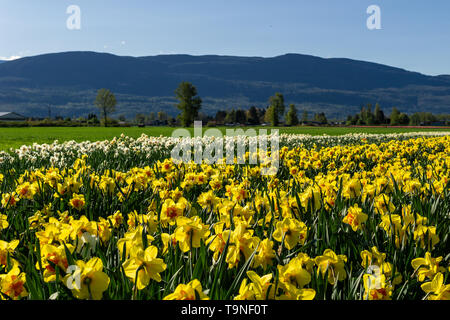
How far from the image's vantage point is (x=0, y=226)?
2.36 m

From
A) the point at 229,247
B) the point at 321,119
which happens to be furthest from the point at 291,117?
the point at 229,247

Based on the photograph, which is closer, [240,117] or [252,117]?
[252,117]

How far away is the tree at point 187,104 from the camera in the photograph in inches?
3944

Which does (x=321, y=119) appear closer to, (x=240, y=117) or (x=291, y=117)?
(x=240, y=117)

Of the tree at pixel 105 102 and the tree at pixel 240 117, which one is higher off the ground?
the tree at pixel 105 102

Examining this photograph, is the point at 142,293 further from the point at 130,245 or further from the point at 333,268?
the point at 333,268

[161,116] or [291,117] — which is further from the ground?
[161,116]

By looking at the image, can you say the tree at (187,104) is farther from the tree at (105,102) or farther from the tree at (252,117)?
the tree at (252,117)

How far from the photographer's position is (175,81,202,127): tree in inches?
3944

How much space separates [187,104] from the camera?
101 meters

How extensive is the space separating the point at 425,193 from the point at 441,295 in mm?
2283

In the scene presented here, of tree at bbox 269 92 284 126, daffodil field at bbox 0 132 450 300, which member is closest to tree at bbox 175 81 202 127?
tree at bbox 269 92 284 126

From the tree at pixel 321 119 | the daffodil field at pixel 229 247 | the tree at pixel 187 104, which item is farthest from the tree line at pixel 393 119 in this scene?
the daffodil field at pixel 229 247
